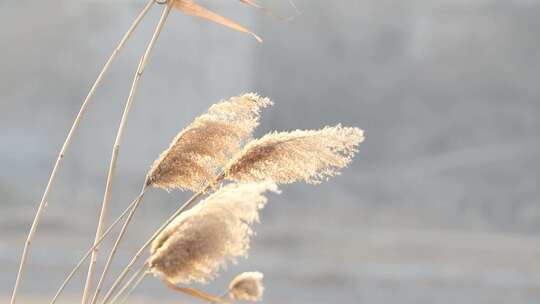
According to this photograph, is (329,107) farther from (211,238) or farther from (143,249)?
(211,238)

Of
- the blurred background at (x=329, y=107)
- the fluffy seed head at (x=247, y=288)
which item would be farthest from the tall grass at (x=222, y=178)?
the blurred background at (x=329, y=107)

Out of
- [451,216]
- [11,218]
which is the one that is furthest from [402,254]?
[11,218]

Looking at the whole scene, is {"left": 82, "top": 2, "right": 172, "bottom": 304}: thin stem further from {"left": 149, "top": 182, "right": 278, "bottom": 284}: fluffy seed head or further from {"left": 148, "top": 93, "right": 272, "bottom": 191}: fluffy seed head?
{"left": 149, "top": 182, "right": 278, "bottom": 284}: fluffy seed head

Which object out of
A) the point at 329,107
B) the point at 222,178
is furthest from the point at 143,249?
the point at 329,107

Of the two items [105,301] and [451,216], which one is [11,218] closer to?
[451,216]

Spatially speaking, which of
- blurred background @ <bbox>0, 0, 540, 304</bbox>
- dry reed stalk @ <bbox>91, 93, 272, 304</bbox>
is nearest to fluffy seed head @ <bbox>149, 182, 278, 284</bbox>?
dry reed stalk @ <bbox>91, 93, 272, 304</bbox>

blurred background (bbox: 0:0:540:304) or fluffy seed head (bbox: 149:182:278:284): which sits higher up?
blurred background (bbox: 0:0:540:304)
